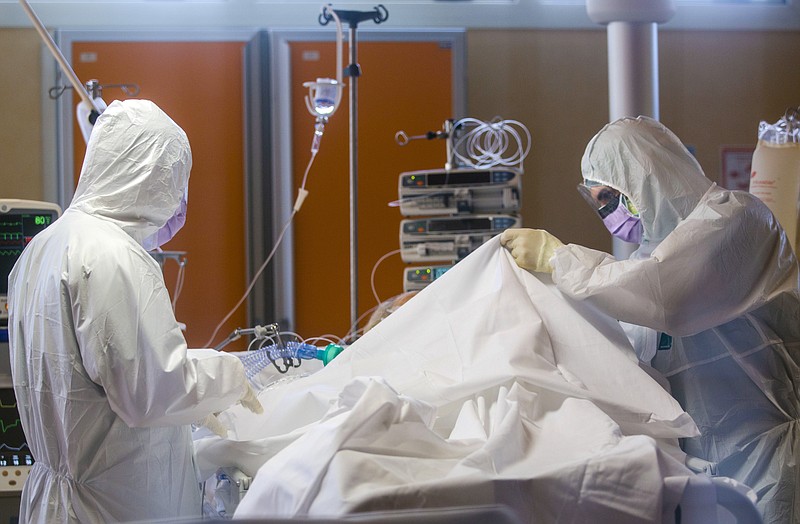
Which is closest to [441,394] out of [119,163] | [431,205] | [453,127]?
[119,163]

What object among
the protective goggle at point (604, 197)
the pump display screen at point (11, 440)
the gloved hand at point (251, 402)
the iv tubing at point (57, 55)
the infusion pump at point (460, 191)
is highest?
the iv tubing at point (57, 55)

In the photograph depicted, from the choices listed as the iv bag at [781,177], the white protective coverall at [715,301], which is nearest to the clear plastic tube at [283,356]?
the white protective coverall at [715,301]

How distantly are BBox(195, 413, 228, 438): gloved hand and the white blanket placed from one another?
26 mm

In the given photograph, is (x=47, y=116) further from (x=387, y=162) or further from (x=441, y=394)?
(x=441, y=394)

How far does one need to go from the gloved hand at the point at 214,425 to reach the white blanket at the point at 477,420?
0.03 meters

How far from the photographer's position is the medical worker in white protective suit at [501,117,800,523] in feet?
6.93

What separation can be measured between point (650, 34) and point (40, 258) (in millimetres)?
3194

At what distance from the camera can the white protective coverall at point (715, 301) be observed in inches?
83.0

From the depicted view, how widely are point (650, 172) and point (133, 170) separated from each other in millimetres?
1247

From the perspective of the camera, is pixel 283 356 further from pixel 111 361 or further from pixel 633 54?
pixel 633 54

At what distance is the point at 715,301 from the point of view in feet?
7.00

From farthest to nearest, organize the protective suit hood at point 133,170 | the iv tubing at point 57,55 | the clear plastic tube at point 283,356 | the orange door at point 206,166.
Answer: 1. the orange door at point 206,166
2. the iv tubing at point 57,55
3. the clear plastic tube at point 283,356
4. the protective suit hood at point 133,170

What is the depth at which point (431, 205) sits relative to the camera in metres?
3.50

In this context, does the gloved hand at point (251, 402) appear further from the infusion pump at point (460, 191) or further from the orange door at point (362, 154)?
the orange door at point (362, 154)
